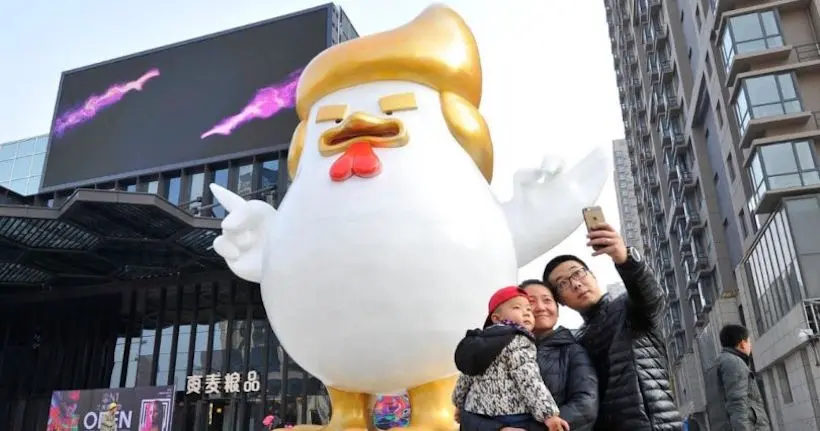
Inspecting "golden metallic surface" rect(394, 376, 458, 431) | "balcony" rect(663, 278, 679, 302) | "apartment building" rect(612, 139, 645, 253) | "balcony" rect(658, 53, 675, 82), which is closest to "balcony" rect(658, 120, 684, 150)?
"balcony" rect(658, 53, 675, 82)

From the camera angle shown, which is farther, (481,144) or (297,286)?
(481,144)

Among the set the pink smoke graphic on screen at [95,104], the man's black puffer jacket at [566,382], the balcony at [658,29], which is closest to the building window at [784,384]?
the balcony at [658,29]

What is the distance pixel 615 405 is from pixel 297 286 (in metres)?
1.66

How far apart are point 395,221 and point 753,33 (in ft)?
52.4

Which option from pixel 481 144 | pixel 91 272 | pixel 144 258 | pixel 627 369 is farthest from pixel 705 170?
pixel 627 369

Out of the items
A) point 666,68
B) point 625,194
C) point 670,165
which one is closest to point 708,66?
point 666,68

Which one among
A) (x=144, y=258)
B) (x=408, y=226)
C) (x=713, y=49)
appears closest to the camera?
(x=408, y=226)

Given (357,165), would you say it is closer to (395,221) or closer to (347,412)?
(395,221)

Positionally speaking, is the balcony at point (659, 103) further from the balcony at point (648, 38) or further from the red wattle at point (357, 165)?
the red wattle at point (357, 165)

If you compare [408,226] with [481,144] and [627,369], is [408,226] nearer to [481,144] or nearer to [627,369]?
[481,144]

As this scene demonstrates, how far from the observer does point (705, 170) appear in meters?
22.0

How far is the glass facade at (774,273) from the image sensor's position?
45.2ft

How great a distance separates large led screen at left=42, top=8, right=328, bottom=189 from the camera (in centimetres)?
1883

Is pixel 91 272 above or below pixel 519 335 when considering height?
above
